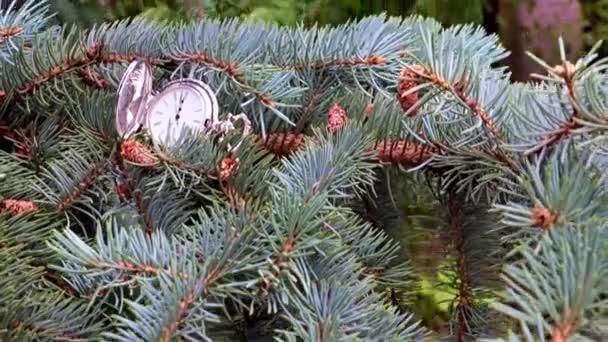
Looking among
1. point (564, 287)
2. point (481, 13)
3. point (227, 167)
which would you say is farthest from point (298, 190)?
point (481, 13)

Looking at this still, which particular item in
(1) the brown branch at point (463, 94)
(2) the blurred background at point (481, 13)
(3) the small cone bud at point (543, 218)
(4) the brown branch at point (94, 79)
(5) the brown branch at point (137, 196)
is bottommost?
(3) the small cone bud at point (543, 218)

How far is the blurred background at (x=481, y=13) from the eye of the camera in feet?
4.07

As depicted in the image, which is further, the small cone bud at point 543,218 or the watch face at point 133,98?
the watch face at point 133,98

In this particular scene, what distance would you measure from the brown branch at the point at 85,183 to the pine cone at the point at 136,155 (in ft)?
0.11

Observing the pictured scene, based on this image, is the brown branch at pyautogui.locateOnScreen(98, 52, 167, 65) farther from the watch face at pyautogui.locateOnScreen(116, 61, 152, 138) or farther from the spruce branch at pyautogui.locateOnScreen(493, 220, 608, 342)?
the spruce branch at pyautogui.locateOnScreen(493, 220, 608, 342)

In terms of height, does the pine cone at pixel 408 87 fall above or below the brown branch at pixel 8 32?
below

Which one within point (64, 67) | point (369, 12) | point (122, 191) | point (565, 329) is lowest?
point (565, 329)

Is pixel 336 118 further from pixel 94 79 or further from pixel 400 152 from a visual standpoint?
pixel 94 79

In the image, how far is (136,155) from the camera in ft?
1.36

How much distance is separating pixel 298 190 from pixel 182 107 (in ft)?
0.46

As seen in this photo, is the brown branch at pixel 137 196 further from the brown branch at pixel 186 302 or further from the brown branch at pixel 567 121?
the brown branch at pixel 567 121

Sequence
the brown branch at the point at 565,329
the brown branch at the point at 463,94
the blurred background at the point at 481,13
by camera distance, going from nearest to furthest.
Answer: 1. the brown branch at the point at 565,329
2. the brown branch at the point at 463,94
3. the blurred background at the point at 481,13

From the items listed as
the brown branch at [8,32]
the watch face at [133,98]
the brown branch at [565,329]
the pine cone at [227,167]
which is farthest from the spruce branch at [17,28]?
the brown branch at [565,329]

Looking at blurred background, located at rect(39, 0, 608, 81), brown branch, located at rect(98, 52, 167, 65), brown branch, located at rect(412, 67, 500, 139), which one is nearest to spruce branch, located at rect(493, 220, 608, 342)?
brown branch, located at rect(412, 67, 500, 139)
